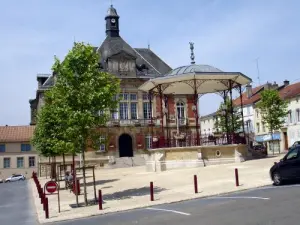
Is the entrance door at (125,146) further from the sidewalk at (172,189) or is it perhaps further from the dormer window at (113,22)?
the sidewalk at (172,189)

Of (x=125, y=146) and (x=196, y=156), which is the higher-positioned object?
(x=125, y=146)

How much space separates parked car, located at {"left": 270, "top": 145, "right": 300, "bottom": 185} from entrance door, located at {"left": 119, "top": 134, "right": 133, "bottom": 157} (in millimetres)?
35890

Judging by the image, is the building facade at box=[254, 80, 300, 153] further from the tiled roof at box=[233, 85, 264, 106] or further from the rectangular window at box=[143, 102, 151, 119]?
the rectangular window at box=[143, 102, 151, 119]

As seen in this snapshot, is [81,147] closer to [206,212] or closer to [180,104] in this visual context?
[206,212]

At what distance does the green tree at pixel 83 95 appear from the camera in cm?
1556

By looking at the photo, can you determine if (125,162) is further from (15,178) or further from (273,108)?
(273,108)

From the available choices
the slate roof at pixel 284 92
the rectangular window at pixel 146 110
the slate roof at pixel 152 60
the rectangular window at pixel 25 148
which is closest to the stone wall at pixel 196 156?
the rectangular window at pixel 146 110

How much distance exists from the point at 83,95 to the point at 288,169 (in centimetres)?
783

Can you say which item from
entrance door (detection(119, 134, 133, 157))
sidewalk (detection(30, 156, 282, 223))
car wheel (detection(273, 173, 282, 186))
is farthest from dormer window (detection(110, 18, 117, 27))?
car wheel (detection(273, 173, 282, 186))

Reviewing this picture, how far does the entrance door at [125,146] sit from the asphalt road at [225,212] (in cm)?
3665

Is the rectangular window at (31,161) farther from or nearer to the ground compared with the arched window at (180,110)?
nearer to the ground

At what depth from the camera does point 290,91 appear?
54.8 metres

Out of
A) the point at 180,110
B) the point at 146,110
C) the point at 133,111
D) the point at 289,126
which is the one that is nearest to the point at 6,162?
the point at 133,111

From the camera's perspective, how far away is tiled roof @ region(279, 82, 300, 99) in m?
52.0
